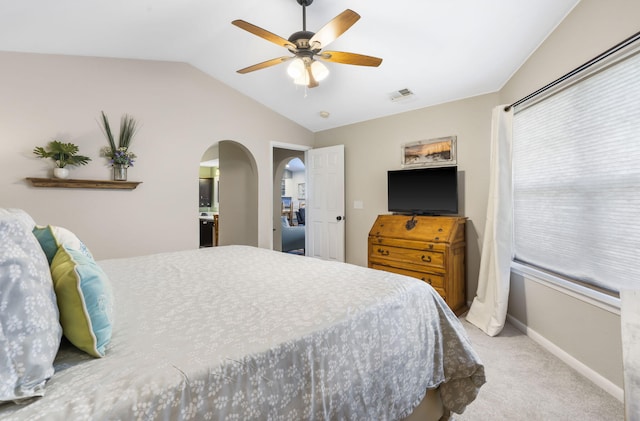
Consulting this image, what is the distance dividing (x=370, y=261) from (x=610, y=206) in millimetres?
2263

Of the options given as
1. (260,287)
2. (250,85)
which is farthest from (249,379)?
(250,85)

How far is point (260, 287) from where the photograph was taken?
1.47 m

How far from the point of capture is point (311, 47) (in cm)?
223

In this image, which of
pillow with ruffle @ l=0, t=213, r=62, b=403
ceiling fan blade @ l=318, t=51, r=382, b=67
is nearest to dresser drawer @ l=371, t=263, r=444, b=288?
ceiling fan blade @ l=318, t=51, r=382, b=67

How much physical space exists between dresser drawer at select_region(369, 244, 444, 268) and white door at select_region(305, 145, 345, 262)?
962 mm

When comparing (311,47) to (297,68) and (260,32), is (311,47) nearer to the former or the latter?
(297,68)

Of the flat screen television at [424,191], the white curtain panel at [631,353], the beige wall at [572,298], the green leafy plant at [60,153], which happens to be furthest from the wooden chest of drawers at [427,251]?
the green leafy plant at [60,153]

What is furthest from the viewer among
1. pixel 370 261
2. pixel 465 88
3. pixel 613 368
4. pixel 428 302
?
pixel 370 261

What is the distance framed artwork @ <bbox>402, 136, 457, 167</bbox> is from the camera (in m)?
3.52

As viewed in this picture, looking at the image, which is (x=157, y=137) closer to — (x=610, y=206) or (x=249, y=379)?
(x=249, y=379)

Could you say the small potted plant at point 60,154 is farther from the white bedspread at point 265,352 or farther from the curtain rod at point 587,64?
the curtain rod at point 587,64

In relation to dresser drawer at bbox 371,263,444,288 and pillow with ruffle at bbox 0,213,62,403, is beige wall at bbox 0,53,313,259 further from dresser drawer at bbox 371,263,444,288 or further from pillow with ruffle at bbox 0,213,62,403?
pillow with ruffle at bbox 0,213,62,403

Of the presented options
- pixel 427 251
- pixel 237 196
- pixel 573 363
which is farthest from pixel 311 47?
pixel 237 196

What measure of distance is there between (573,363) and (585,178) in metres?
1.27
